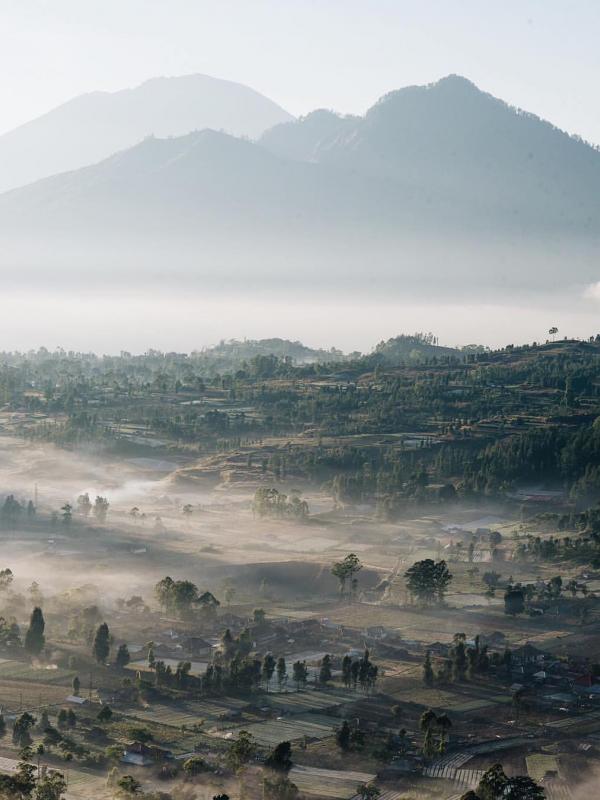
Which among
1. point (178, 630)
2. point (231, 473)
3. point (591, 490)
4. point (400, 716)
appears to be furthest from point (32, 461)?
point (400, 716)

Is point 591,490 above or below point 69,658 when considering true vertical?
above

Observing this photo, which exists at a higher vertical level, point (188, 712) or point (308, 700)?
point (308, 700)

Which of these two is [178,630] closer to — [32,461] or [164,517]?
[164,517]

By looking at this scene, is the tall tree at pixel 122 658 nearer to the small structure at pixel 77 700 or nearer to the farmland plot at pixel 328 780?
the small structure at pixel 77 700

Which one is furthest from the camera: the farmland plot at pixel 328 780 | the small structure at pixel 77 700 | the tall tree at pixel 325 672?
the tall tree at pixel 325 672

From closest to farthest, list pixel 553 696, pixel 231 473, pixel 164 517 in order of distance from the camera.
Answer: pixel 553 696 < pixel 164 517 < pixel 231 473

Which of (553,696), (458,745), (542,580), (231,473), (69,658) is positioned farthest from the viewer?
(231,473)

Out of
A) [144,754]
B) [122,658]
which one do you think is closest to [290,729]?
[144,754]

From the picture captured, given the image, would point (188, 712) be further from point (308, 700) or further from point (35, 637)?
point (35, 637)

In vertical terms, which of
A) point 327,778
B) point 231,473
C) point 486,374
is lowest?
point 327,778

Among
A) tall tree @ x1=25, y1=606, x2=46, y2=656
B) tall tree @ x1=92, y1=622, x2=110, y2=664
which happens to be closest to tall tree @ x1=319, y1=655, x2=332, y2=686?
tall tree @ x1=92, y1=622, x2=110, y2=664

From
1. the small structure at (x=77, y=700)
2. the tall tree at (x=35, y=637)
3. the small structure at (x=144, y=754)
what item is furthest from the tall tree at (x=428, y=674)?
the tall tree at (x=35, y=637)
